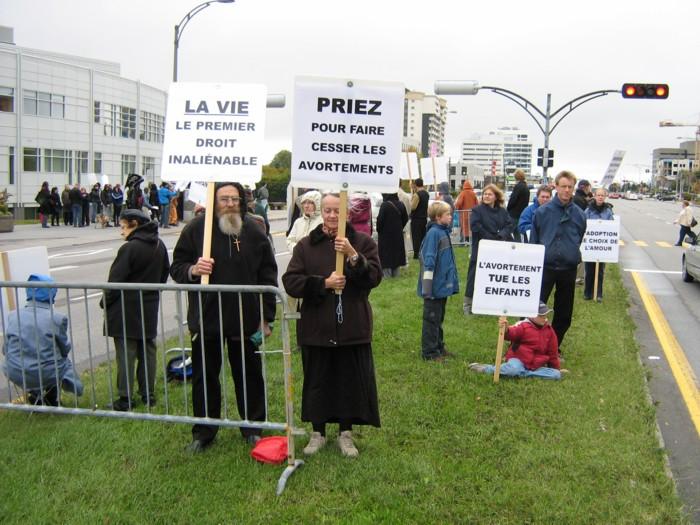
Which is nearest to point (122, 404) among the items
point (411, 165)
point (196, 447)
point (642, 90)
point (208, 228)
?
point (196, 447)

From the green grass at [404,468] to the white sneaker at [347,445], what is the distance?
7cm

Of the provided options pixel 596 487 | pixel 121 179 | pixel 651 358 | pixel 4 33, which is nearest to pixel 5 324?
pixel 596 487

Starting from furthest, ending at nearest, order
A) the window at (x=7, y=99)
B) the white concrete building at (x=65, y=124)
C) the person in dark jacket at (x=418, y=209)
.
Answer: the white concrete building at (x=65, y=124) → the window at (x=7, y=99) → the person in dark jacket at (x=418, y=209)

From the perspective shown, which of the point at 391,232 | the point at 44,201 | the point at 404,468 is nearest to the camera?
the point at 404,468

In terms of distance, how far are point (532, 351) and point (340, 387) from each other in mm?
3064

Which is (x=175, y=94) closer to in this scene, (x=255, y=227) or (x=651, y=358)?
(x=255, y=227)

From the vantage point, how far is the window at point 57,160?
48344 millimetres

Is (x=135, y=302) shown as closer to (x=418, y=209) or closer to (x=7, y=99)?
(x=418, y=209)

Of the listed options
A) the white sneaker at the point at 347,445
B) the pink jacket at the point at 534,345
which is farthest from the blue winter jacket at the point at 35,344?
the pink jacket at the point at 534,345

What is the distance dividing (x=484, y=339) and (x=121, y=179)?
53215mm

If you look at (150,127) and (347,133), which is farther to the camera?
(150,127)

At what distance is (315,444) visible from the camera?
523 centimetres

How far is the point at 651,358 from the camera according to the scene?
8.88 meters

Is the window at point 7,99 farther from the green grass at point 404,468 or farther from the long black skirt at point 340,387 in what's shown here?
the long black skirt at point 340,387
